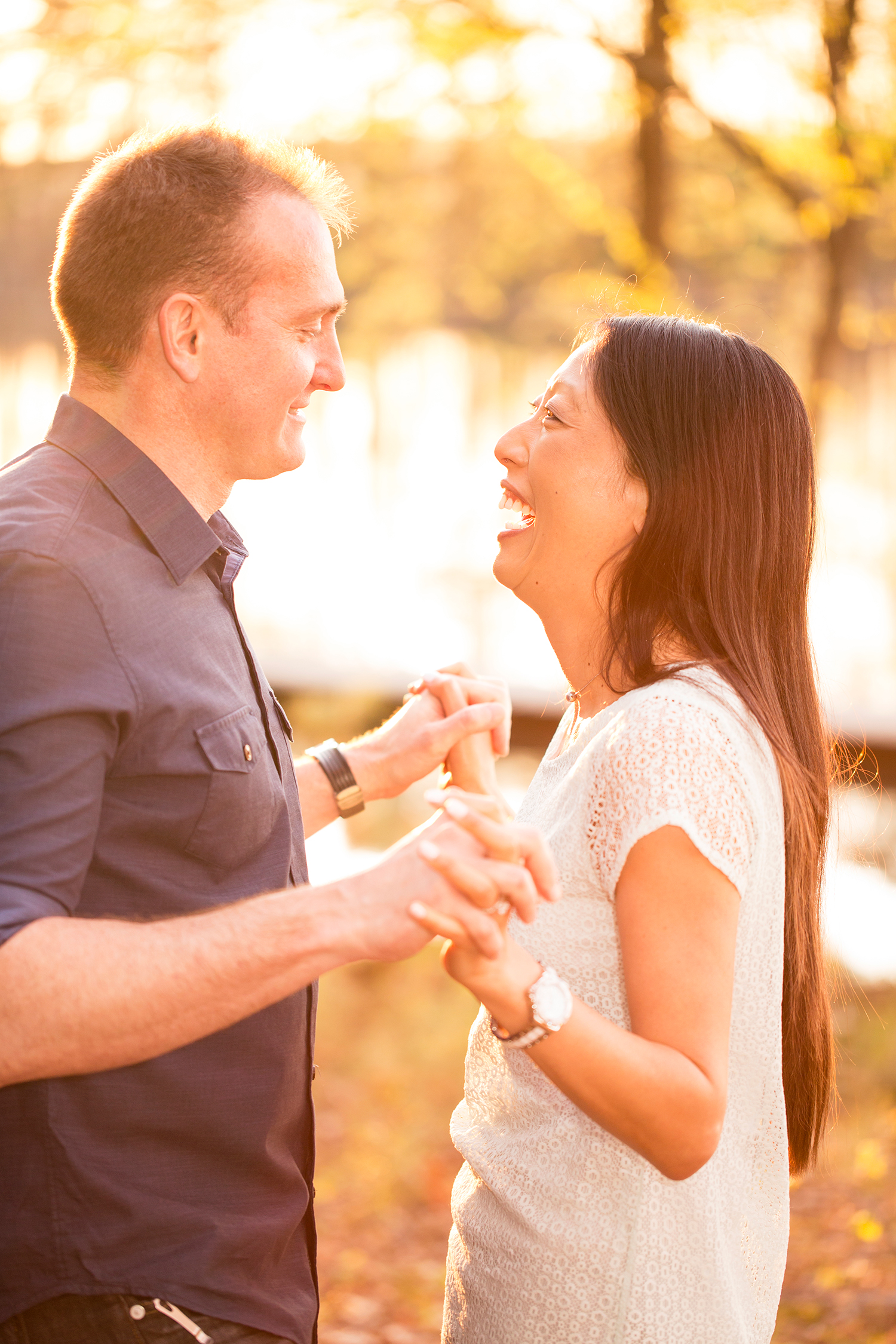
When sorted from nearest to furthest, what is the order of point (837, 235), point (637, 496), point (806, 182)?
point (637, 496) → point (837, 235) → point (806, 182)

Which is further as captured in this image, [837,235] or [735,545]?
[837,235]

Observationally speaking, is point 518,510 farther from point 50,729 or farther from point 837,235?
point 837,235

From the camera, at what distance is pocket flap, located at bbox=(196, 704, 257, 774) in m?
1.81

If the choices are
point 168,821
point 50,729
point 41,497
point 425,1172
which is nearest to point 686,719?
point 168,821

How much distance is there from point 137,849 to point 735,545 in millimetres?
1046

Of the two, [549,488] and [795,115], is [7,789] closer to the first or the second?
[549,488]

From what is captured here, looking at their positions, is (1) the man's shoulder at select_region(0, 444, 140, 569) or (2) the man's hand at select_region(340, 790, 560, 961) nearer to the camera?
(2) the man's hand at select_region(340, 790, 560, 961)

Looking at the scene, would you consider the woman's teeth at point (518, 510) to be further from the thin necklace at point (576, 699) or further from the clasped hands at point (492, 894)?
the clasped hands at point (492, 894)

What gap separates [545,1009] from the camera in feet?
5.32

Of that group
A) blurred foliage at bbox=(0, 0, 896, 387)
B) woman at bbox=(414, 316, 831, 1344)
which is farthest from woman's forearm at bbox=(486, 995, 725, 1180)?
blurred foliage at bbox=(0, 0, 896, 387)

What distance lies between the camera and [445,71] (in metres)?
4.68

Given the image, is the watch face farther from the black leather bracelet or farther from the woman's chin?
the black leather bracelet

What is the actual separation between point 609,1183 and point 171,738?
0.90 meters

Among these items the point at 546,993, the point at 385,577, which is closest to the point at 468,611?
the point at 385,577
